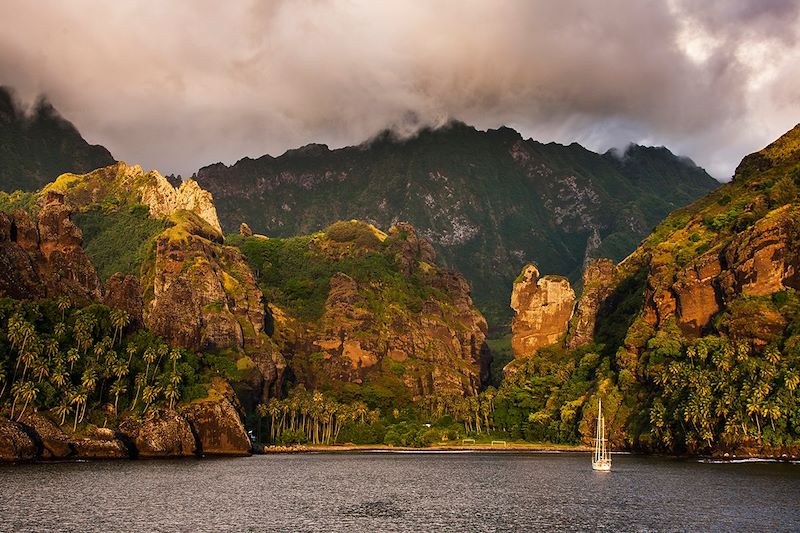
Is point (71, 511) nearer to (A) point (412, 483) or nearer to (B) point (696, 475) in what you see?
(A) point (412, 483)

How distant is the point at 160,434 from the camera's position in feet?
632

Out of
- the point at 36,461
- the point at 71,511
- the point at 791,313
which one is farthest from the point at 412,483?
the point at 791,313

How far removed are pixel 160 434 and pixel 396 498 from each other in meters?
99.2

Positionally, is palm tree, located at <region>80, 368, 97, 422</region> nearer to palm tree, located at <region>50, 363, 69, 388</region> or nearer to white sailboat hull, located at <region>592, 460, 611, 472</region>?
palm tree, located at <region>50, 363, 69, 388</region>

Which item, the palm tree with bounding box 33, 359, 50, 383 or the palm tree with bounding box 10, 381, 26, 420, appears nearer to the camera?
the palm tree with bounding box 10, 381, 26, 420

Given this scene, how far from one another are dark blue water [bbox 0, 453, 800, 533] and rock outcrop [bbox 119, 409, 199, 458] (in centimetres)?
2524

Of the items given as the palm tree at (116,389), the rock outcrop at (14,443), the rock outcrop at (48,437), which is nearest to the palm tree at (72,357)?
the palm tree at (116,389)

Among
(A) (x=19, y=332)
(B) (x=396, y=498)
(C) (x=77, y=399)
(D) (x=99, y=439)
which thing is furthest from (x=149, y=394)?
(B) (x=396, y=498)

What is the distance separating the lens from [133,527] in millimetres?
80875

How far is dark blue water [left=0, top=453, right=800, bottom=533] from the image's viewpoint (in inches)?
3344

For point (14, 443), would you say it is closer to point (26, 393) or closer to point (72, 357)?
point (26, 393)

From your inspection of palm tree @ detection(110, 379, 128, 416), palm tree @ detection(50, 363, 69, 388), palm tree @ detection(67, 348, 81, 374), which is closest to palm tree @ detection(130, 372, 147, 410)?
palm tree @ detection(110, 379, 128, 416)

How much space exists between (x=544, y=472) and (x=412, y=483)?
34243 mm

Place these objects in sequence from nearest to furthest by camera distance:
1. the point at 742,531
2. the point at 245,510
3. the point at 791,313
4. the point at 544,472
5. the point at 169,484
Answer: the point at 742,531
the point at 245,510
the point at 169,484
the point at 544,472
the point at 791,313
